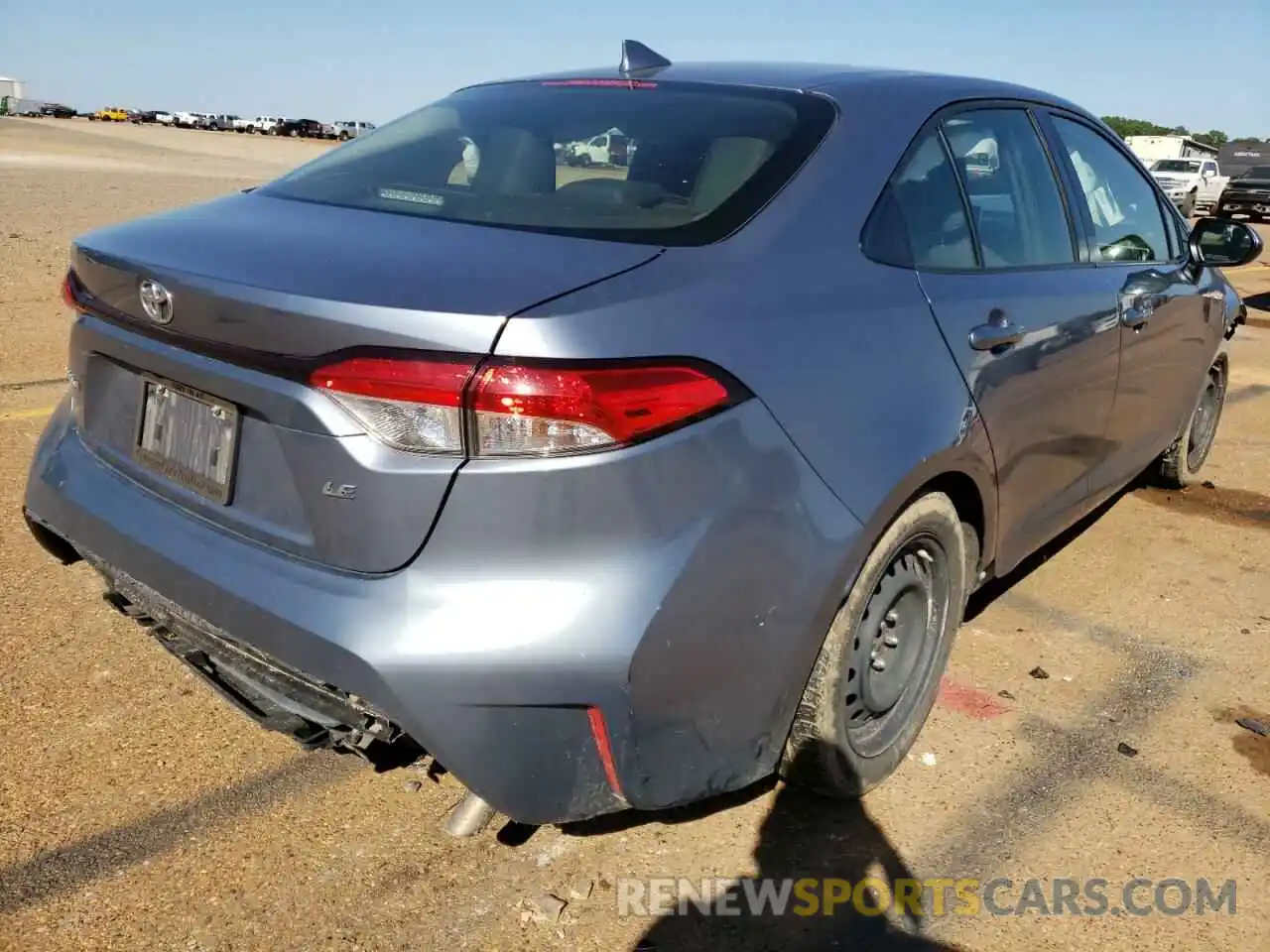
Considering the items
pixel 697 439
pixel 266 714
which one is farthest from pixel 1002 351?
pixel 266 714

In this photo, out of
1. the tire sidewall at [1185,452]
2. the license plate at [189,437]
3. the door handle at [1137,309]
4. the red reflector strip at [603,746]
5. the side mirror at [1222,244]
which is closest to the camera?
the red reflector strip at [603,746]

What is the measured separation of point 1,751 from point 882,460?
2.26 meters

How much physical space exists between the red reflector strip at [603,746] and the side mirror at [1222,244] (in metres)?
3.59

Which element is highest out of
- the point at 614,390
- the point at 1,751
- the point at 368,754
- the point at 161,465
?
the point at 614,390

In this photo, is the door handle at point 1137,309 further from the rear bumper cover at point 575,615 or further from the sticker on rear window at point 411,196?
the sticker on rear window at point 411,196

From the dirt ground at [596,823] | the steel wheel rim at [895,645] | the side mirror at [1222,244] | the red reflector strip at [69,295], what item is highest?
the side mirror at [1222,244]

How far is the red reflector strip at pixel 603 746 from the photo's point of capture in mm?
1849

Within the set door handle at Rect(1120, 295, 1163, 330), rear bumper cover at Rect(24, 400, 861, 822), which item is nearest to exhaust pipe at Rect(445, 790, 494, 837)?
rear bumper cover at Rect(24, 400, 861, 822)

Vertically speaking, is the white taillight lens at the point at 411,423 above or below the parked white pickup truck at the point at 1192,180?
below

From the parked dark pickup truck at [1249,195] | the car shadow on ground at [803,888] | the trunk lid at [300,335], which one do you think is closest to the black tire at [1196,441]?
the car shadow on ground at [803,888]

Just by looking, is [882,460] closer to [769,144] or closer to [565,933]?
[769,144]

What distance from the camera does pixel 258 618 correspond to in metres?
1.97

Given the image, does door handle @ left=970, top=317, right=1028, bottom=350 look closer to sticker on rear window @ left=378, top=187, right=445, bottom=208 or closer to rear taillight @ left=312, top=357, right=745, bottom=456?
rear taillight @ left=312, top=357, right=745, bottom=456

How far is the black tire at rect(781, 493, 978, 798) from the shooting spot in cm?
235
